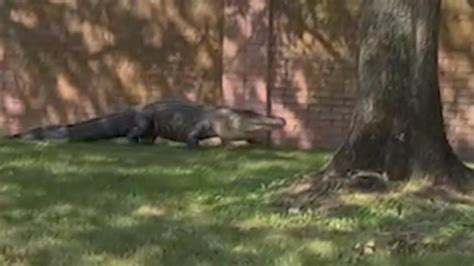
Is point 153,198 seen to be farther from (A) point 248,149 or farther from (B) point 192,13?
(B) point 192,13

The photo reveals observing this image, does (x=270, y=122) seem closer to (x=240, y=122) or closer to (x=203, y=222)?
(x=240, y=122)

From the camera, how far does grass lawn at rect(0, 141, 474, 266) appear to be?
730 centimetres

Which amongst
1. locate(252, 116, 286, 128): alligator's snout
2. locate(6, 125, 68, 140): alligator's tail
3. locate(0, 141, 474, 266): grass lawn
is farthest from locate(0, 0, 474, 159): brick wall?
locate(0, 141, 474, 266): grass lawn

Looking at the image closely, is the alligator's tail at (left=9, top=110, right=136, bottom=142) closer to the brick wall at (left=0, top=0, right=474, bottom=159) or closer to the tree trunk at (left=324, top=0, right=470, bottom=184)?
the brick wall at (left=0, top=0, right=474, bottom=159)

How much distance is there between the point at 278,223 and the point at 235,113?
19.0ft

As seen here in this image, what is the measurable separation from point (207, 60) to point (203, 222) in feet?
21.0

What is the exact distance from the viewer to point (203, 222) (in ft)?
27.2

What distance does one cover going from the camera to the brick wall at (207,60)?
1411 centimetres

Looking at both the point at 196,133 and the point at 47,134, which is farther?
the point at 47,134

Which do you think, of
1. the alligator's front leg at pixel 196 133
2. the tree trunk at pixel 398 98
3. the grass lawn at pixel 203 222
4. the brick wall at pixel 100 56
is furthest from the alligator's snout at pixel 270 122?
the tree trunk at pixel 398 98

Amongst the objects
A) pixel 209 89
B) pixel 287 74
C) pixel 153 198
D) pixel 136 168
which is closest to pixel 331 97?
pixel 287 74

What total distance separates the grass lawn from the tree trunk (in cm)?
26

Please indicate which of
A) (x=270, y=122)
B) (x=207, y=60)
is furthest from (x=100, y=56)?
(x=270, y=122)

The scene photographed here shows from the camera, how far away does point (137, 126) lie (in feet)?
46.4
